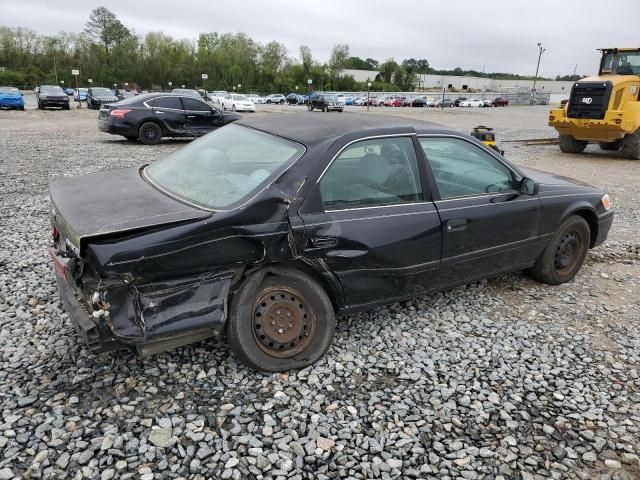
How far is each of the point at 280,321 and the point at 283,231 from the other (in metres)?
0.57

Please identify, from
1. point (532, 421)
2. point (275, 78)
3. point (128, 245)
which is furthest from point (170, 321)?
point (275, 78)

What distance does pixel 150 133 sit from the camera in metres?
13.8

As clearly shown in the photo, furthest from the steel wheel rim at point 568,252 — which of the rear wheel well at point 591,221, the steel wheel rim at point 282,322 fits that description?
the steel wheel rim at point 282,322

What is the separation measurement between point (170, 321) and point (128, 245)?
1.55 ft

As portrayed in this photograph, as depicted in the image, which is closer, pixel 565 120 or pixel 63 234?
pixel 63 234

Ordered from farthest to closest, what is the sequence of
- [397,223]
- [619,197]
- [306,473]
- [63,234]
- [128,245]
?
1. [619,197]
2. [397,223]
3. [63,234]
4. [128,245]
5. [306,473]

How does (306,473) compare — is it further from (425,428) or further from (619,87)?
(619,87)

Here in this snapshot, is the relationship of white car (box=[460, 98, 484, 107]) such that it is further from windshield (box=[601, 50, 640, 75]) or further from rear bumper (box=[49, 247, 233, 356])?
rear bumper (box=[49, 247, 233, 356])

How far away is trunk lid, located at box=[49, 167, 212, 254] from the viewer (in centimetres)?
264

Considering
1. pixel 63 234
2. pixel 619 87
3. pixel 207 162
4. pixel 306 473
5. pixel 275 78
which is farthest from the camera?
pixel 275 78

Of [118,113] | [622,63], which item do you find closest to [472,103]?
[622,63]

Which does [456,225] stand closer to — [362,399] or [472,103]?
[362,399]

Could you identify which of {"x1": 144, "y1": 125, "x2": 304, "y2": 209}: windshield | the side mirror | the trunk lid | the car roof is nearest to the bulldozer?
the side mirror

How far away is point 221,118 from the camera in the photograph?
14.5 metres
